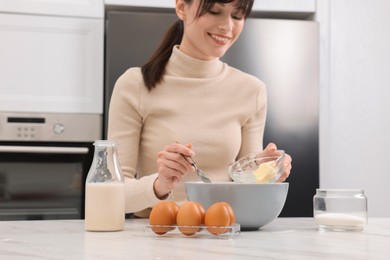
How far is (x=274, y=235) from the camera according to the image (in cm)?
118

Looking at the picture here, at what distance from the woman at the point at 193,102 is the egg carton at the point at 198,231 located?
52 cm

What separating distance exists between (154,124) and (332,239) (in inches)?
31.7

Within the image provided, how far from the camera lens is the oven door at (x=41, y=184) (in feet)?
8.42

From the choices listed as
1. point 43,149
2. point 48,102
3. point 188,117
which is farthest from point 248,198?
point 48,102

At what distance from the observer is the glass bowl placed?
1310 mm

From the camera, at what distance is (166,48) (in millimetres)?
1938

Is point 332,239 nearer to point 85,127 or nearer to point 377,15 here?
point 85,127

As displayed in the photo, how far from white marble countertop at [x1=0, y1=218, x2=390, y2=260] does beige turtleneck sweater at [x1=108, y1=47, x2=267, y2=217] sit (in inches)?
19.2

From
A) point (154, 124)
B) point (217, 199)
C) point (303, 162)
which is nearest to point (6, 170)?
point (154, 124)

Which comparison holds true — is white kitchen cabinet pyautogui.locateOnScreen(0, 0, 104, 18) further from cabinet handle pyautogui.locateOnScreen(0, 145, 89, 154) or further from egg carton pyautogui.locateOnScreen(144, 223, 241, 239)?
egg carton pyautogui.locateOnScreen(144, 223, 241, 239)

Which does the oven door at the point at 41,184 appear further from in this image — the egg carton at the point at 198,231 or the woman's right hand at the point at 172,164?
the egg carton at the point at 198,231

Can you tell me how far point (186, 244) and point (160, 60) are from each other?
3.10 feet

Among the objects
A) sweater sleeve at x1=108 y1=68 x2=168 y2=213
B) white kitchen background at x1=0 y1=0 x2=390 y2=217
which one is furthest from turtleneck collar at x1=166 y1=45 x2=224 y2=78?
white kitchen background at x1=0 y1=0 x2=390 y2=217

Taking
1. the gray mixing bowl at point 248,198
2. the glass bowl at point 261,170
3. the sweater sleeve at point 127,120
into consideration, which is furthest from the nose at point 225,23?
the gray mixing bowl at point 248,198
